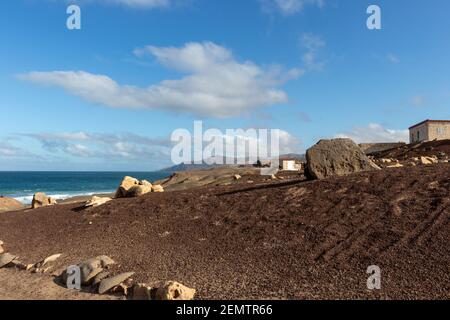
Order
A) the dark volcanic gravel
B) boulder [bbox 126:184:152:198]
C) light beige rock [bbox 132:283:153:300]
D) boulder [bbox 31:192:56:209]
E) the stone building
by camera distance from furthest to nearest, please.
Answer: the stone building → boulder [bbox 31:192:56:209] → boulder [bbox 126:184:152:198] → the dark volcanic gravel → light beige rock [bbox 132:283:153:300]

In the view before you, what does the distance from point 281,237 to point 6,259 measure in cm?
840

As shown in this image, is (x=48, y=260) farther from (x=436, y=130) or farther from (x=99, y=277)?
(x=436, y=130)

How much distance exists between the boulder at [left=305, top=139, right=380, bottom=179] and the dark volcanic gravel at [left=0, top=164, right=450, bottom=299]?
93cm

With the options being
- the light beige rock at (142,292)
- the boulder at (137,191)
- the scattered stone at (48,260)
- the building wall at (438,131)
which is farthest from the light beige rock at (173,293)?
the building wall at (438,131)

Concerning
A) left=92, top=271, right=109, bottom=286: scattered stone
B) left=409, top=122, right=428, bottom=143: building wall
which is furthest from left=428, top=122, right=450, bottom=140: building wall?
left=92, top=271, right=109, bottom=286: scattered stone

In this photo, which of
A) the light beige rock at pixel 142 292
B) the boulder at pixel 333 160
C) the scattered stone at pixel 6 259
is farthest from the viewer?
the boulder at pixel 333 160

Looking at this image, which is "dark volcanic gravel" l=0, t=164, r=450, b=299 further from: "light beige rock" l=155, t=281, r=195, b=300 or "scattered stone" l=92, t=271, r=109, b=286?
"scattered stone" l=92, t=271, r=109, b=286

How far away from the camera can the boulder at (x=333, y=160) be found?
51.3ft

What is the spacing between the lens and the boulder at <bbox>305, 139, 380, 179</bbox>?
615 inches

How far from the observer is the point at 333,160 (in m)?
15.8

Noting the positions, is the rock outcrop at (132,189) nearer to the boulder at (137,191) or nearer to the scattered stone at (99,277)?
the boulder at (137,191)

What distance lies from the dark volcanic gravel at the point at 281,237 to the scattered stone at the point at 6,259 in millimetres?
459
